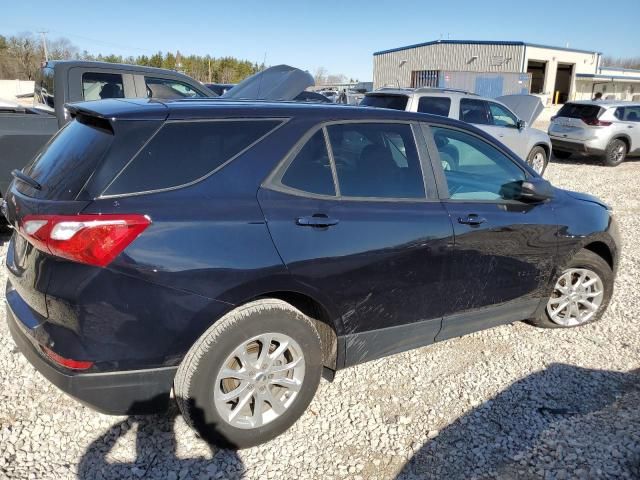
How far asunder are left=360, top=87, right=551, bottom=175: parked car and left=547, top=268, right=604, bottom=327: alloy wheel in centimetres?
449

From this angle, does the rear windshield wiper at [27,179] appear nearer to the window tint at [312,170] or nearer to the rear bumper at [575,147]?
the window tint at [312,170]

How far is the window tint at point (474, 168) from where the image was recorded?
10.9 feet

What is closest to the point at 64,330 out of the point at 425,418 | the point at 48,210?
the point at 48,210

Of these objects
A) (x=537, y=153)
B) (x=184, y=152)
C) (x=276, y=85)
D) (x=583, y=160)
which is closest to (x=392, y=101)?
(x=276, y=85)

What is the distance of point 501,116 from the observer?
10.5m

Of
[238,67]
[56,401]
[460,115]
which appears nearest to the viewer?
[56,401]

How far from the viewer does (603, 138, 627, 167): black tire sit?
13.2m

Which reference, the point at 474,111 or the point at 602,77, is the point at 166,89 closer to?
the point at 474,111

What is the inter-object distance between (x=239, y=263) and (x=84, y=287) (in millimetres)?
663

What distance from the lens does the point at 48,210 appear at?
224 centimetres

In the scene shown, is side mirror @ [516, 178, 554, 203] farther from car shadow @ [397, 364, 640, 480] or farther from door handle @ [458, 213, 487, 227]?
car shadow @ [397, 364, 640, 480]

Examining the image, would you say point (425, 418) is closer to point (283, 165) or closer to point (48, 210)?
point (283, 165)

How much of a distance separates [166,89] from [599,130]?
11.3m

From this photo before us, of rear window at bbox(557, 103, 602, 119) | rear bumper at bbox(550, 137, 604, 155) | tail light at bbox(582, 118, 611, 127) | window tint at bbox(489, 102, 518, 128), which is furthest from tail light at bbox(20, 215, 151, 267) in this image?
rear window at bbox(557, 103, 602, 119)
